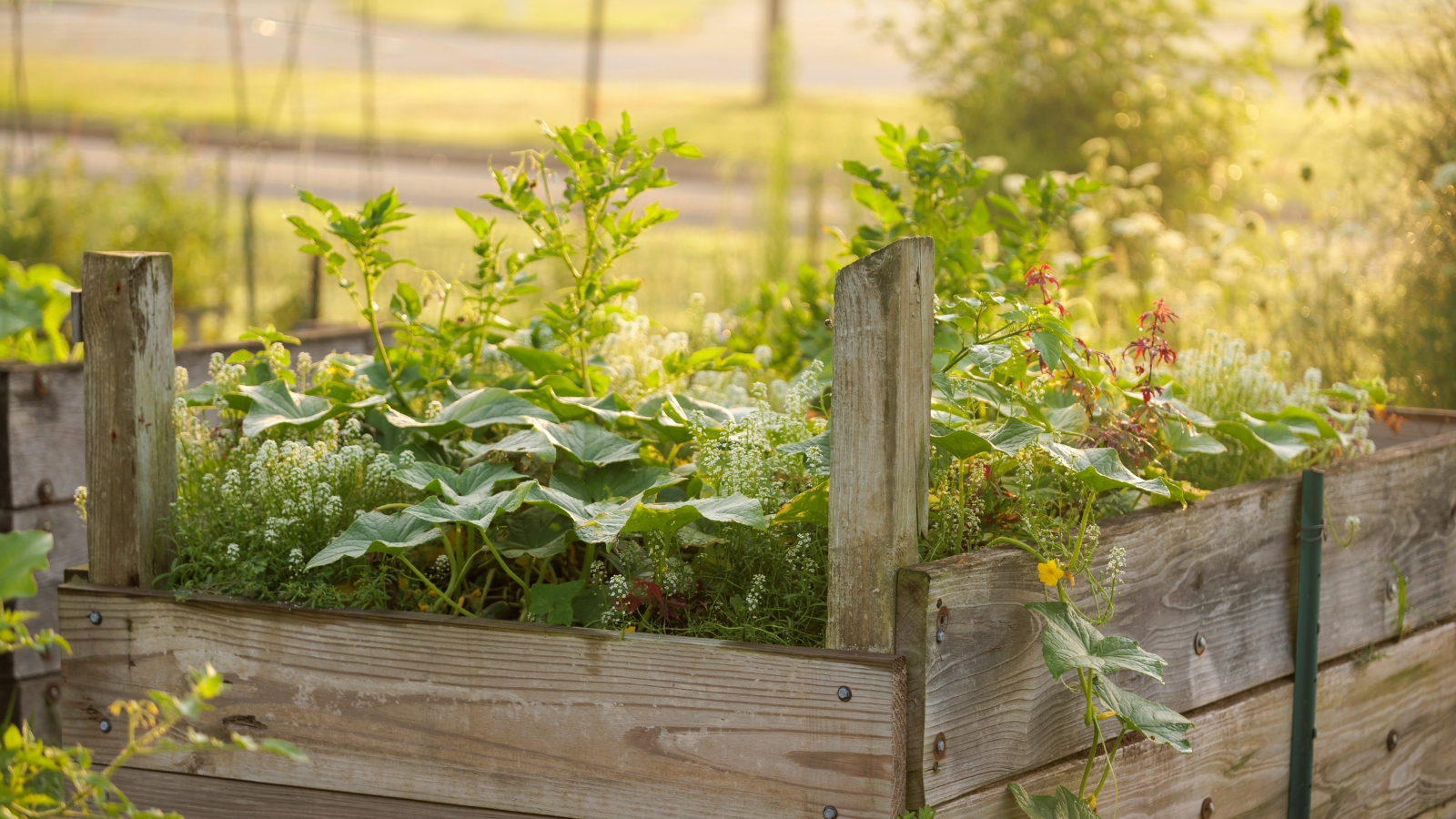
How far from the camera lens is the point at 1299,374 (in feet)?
10.9

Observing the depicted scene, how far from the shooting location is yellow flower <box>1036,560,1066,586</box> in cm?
138

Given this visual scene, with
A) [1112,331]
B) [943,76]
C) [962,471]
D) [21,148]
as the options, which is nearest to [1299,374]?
[1112,331]

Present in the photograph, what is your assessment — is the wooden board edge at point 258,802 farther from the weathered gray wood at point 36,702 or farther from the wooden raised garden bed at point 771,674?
the weathered gray wood at point 36,702

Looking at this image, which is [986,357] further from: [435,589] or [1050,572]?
[435,589]

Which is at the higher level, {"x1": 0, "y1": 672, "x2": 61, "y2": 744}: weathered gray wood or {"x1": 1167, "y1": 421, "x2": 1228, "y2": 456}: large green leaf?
{"x1": 1167, "y1": 421, "x2": 1228, "y2": 456}: large green leaf

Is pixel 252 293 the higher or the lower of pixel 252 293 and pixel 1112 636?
the higher

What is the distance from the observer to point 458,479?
61.3 inches

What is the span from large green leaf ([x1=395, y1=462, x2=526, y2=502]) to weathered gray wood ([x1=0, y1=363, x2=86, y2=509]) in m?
1.13

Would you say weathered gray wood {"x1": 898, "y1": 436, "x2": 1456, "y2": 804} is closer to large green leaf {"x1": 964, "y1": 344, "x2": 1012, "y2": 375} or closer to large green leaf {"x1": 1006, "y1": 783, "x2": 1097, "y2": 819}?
large green leaf {"x1": 1006, "y1": 783, "x2": 1097, "y2": 819}

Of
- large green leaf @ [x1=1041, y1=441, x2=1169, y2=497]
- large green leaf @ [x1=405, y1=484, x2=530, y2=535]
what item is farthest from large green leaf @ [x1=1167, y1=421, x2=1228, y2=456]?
large green leaf @ [x1=405, y1=484, x2=530, y2=535]

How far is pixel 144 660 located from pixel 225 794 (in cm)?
20

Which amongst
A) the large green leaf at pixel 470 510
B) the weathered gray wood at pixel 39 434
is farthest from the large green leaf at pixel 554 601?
the weathered gray wood at pixel 39 434

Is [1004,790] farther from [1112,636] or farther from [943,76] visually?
[943,76]

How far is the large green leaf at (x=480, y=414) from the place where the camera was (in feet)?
5.50
